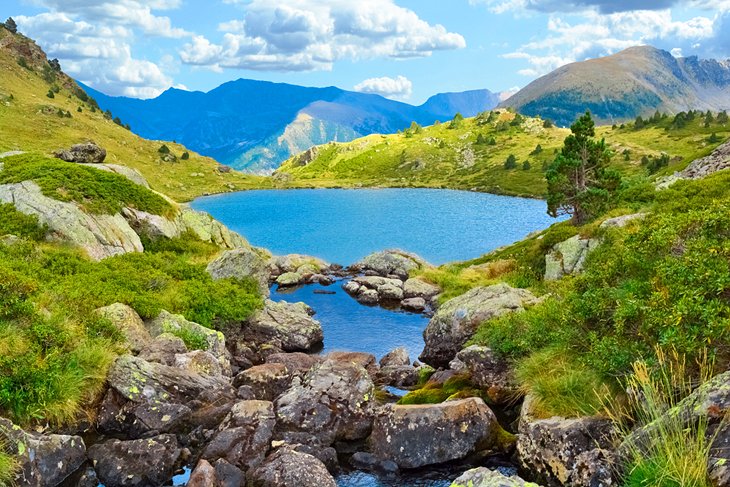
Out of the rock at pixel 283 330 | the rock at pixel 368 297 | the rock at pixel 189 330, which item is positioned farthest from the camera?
the rock at pixel 368 297

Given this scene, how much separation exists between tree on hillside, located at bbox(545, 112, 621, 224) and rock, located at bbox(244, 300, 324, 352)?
112 feet

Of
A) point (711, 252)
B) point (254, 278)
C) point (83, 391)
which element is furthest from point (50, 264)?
point (711, 252)

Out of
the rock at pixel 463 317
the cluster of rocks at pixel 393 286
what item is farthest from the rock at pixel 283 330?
the cluster of rocks at pixel 393 286

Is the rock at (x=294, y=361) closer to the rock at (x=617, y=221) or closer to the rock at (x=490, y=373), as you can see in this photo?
the rock at (x=490, y=373)

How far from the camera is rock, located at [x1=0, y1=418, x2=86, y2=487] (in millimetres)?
17125

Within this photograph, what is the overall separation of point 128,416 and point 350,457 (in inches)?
353

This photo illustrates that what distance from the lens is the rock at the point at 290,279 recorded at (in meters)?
63.1

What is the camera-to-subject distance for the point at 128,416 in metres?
21.8

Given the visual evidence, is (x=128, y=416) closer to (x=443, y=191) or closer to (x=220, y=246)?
(x=220, y=246)

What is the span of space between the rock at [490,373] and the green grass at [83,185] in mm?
33698

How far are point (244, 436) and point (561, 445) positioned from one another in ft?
36.1

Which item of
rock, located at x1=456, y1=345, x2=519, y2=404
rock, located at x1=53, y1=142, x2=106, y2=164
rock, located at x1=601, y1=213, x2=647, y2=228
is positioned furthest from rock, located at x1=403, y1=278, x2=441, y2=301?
rock, located at x1=53, y1=142, x2=106, y2=164

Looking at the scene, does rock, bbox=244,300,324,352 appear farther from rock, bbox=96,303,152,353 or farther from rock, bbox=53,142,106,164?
rock, bbox=53,142,106,164

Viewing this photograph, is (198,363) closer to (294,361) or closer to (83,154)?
(294,361)
